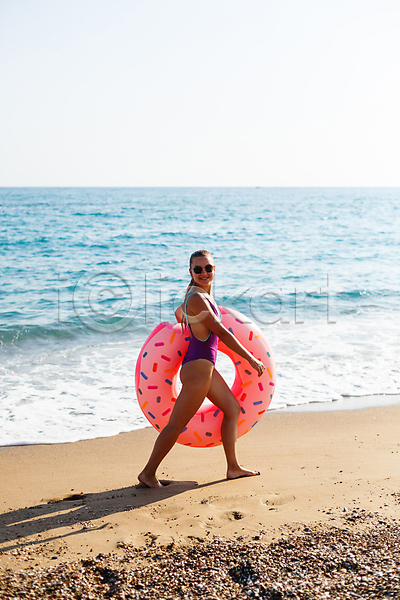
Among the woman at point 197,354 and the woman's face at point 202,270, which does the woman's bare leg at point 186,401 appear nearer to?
the woman at point 197,354

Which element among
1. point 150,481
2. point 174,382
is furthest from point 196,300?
point 150,481

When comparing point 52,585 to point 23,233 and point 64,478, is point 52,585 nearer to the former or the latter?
point 64,478

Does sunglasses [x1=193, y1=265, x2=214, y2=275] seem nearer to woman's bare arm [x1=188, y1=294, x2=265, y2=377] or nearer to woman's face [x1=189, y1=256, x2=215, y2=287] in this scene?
woman's face [x1=189, y1=256, x2=215, y2=287]

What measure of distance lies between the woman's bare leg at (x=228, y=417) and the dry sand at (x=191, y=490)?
12cm

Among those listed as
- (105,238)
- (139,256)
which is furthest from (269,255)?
(105,238)

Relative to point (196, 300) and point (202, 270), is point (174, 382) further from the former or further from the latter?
point (202, 270)

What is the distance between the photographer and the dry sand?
288cm

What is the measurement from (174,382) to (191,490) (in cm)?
A: 77

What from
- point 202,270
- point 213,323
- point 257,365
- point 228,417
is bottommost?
point 228,417

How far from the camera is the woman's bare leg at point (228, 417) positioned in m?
3.74

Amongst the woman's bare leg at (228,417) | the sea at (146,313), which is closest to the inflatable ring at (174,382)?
the woman's bare leg at (228,417)

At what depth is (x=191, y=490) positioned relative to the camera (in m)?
3.58

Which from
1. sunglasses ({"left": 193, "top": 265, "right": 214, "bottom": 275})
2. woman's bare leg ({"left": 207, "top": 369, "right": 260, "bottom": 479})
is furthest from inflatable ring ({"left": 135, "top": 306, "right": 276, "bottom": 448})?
sunglasses ({"left": 193, "top": 265, "right": 214, "bottom": 275})

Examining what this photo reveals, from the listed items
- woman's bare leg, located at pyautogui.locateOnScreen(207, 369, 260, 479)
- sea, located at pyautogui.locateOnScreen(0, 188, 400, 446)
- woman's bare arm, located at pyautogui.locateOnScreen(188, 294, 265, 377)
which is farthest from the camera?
sea, located at pyautogui.locateOnScreen(0, 188, 400, 446)
